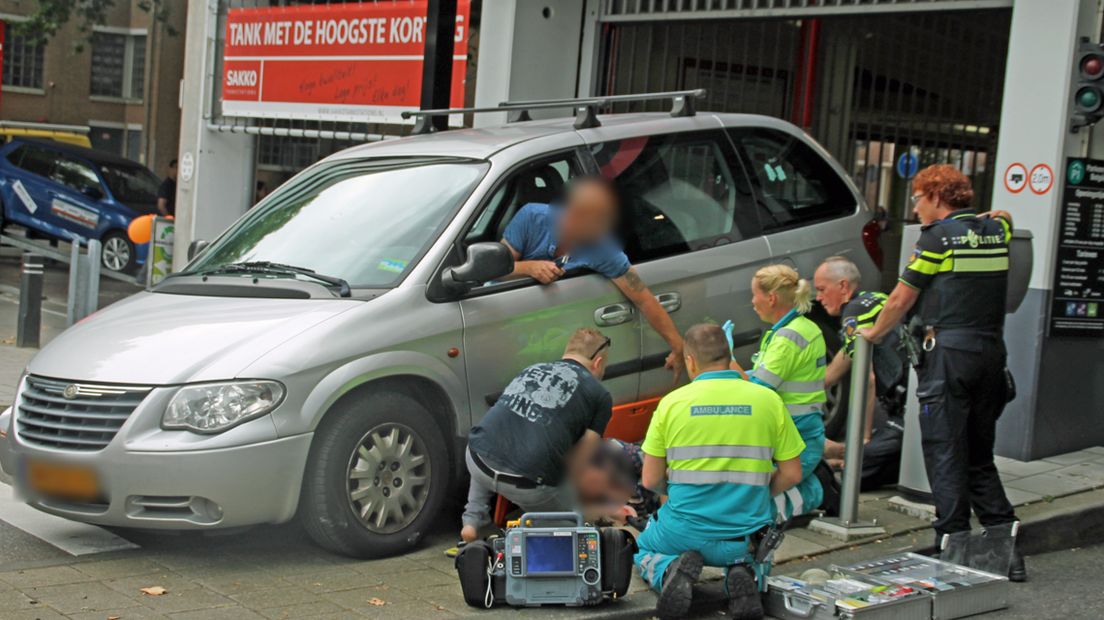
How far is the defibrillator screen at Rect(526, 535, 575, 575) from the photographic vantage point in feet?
17.3

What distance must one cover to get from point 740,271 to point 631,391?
1053mm

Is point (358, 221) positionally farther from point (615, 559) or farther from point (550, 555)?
point (615, 559)

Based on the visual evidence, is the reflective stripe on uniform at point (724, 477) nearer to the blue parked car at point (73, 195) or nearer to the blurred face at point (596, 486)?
the blurred face at point (596, 486)

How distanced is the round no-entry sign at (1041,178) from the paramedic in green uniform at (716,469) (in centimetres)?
343

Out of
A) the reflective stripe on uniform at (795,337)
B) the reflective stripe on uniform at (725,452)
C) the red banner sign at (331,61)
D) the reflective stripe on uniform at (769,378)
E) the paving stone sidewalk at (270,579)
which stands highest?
the red banner sign at (331,61)

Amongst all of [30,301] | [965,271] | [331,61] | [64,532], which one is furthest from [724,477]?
[331,61]

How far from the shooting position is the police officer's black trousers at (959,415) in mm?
6031

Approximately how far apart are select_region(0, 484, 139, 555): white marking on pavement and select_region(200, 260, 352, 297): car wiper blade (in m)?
1.39

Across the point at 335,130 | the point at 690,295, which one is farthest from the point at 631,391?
the point at 335,130

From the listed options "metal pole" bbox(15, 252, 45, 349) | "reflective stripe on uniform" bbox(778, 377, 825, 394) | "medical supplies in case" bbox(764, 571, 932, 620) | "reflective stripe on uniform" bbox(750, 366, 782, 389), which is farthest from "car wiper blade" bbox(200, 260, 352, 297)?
"metal pole" bbox(15, 252, 45, 349)

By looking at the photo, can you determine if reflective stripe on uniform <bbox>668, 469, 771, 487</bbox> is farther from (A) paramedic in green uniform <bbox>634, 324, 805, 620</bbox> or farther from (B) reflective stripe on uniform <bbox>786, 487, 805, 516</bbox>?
(B) reflective stripe on uniform <bbox>786, 487, 805, 516</bbox>

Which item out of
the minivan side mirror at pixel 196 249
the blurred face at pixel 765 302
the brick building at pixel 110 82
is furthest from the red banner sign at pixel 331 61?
the brick building at pixel 110 82

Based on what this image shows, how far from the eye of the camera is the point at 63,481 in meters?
5.68

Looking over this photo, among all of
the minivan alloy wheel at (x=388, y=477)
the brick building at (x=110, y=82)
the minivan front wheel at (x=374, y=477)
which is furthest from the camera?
the brick building at (x=110, y=82)
